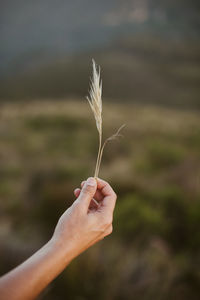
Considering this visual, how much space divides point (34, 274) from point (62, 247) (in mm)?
182

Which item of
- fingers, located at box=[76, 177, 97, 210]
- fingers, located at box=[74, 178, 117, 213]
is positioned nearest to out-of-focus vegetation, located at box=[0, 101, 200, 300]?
fingers, located at box=[74, 178, 117, 213]

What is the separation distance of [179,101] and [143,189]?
33686 mm

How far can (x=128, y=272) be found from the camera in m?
3.17

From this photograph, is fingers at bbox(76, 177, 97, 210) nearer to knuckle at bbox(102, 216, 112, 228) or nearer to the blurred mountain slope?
knuckle at bbox(102, 216, 112, 228)

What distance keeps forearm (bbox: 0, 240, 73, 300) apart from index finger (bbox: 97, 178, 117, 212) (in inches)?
15.4

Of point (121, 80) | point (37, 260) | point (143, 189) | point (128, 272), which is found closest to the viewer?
point (37, 260)

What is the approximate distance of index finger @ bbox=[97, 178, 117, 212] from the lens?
1.49 meters

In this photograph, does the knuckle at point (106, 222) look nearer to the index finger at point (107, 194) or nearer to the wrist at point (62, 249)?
the index finger at point (107, 194)

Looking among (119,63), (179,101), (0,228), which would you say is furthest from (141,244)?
(119,63)

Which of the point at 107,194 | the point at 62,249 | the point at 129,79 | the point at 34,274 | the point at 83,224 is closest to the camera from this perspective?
the point at 34,274

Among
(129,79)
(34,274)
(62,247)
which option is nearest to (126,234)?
(62,247)

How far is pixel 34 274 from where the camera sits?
1034 millimetres

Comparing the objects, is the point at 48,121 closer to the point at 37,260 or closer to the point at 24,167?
the point at 24,167

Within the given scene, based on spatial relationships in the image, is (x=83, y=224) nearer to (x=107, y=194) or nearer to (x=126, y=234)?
(x=107, y=194)
